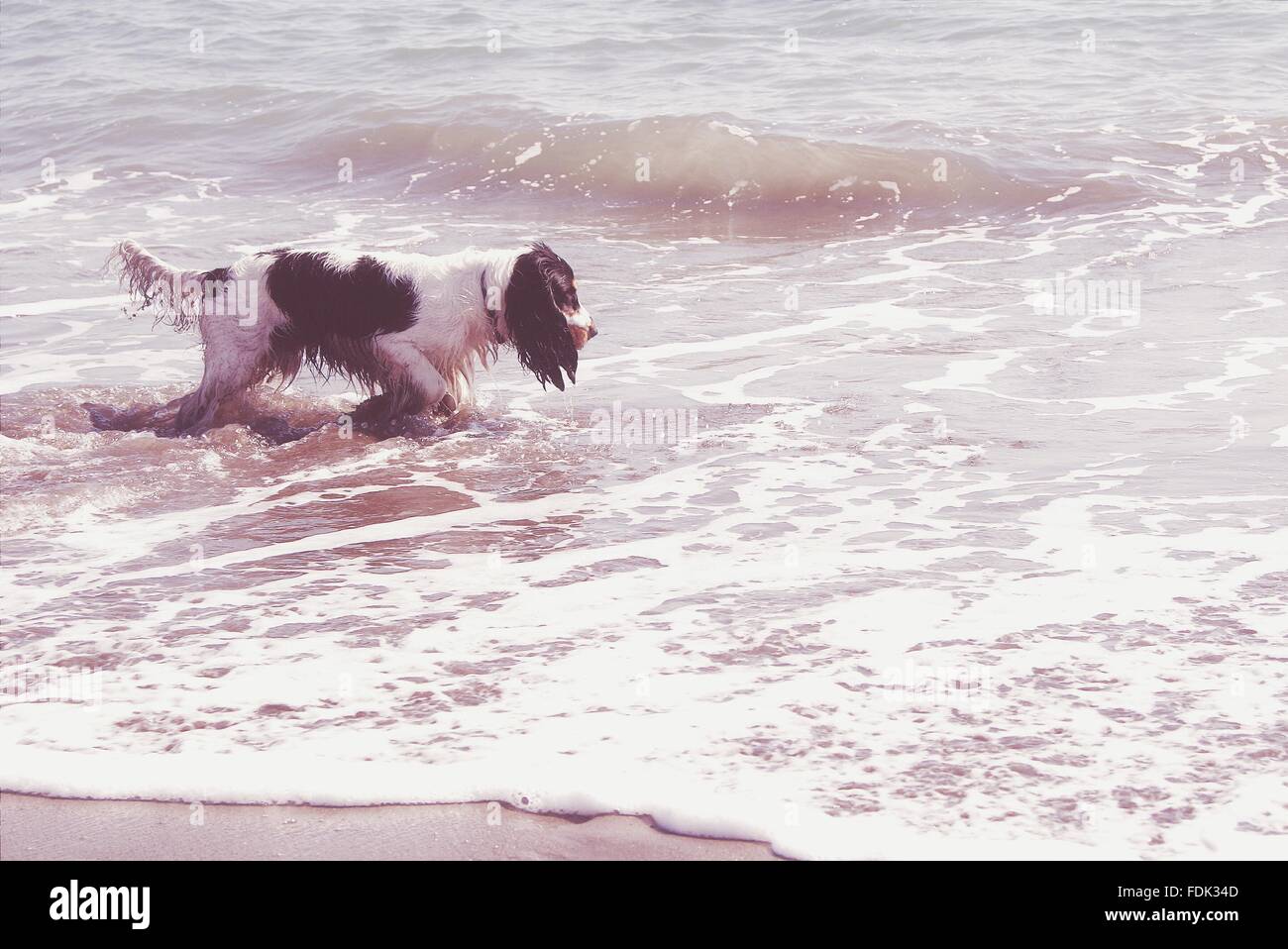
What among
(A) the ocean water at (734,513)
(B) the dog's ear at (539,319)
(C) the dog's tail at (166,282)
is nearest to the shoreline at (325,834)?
(A) the ocean water at (734,513)

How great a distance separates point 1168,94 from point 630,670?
45.6 ft

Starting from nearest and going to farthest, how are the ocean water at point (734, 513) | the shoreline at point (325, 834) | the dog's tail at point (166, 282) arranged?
the shoreline at point (325, 834) < the ocean water at point (734, 513) < the dog's tail at point (166, 282)

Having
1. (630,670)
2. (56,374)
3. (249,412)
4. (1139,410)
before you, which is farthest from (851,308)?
(630,670)

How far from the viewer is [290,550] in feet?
16.3

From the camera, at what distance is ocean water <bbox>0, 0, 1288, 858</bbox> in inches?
131

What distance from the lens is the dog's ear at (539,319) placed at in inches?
240

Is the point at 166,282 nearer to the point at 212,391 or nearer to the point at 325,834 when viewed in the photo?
the point at 212,391

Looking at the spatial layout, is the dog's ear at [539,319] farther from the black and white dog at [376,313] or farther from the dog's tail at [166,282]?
the dog's tail at [166,282]

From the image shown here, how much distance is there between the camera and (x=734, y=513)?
5.35m

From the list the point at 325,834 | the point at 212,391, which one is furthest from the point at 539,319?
the point at 325,834

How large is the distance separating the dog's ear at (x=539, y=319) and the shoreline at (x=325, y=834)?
3290 millimetres

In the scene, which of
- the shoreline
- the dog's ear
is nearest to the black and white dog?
the dog's ear

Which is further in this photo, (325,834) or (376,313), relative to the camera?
(376,313)

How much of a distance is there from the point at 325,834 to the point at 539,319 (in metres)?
3.42
